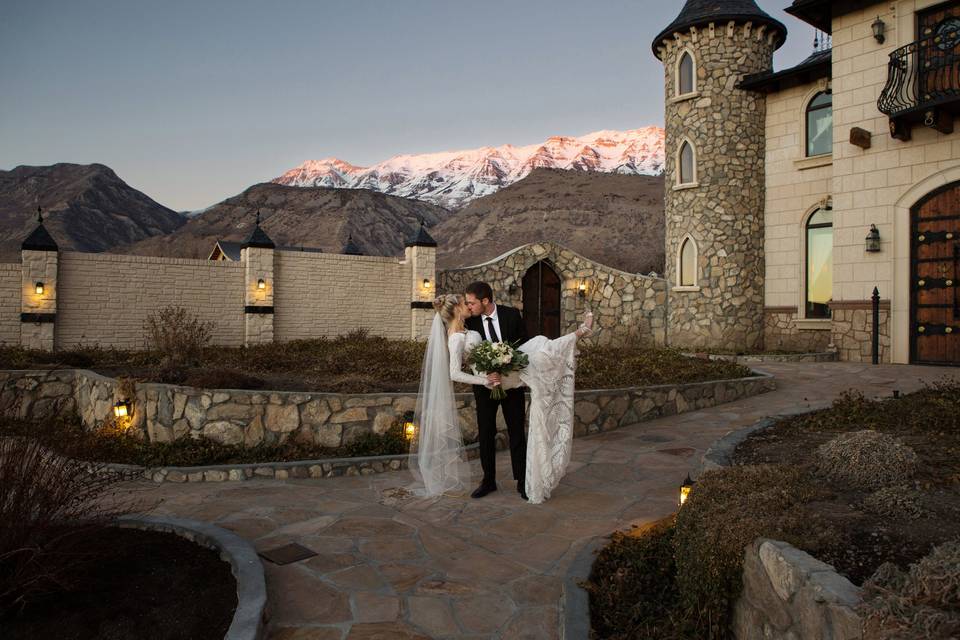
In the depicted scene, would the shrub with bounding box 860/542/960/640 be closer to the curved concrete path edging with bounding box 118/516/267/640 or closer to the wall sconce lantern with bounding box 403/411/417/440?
the curved concrete path edging with bounding box 118/516/267/640

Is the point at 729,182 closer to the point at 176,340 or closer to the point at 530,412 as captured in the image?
the point at 530,412

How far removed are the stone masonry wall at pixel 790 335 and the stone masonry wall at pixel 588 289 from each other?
308 centimetres

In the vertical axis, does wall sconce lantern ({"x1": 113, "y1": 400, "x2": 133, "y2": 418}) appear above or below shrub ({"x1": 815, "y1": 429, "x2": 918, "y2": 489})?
below

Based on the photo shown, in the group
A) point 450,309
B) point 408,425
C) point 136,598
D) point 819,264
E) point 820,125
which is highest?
point 820,125

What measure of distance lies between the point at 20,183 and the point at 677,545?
9466cm

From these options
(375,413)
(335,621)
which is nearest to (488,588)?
(335,621)

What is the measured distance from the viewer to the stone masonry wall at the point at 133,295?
1466 cm

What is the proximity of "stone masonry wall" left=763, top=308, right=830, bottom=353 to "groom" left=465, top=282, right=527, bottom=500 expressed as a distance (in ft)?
42.7

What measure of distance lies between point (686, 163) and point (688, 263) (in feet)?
9.65

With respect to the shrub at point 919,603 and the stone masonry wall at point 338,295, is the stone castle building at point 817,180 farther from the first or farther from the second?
the shrub at point 919,603

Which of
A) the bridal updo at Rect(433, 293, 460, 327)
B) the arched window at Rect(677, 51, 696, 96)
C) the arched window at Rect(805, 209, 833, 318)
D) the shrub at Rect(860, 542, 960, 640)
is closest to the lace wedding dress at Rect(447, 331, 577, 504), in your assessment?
the bridal updo at Rect(433, 293, 460, 327)

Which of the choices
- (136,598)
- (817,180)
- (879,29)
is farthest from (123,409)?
(817,180)

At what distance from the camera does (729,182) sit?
55.0ft

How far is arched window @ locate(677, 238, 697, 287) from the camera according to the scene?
17.6m
